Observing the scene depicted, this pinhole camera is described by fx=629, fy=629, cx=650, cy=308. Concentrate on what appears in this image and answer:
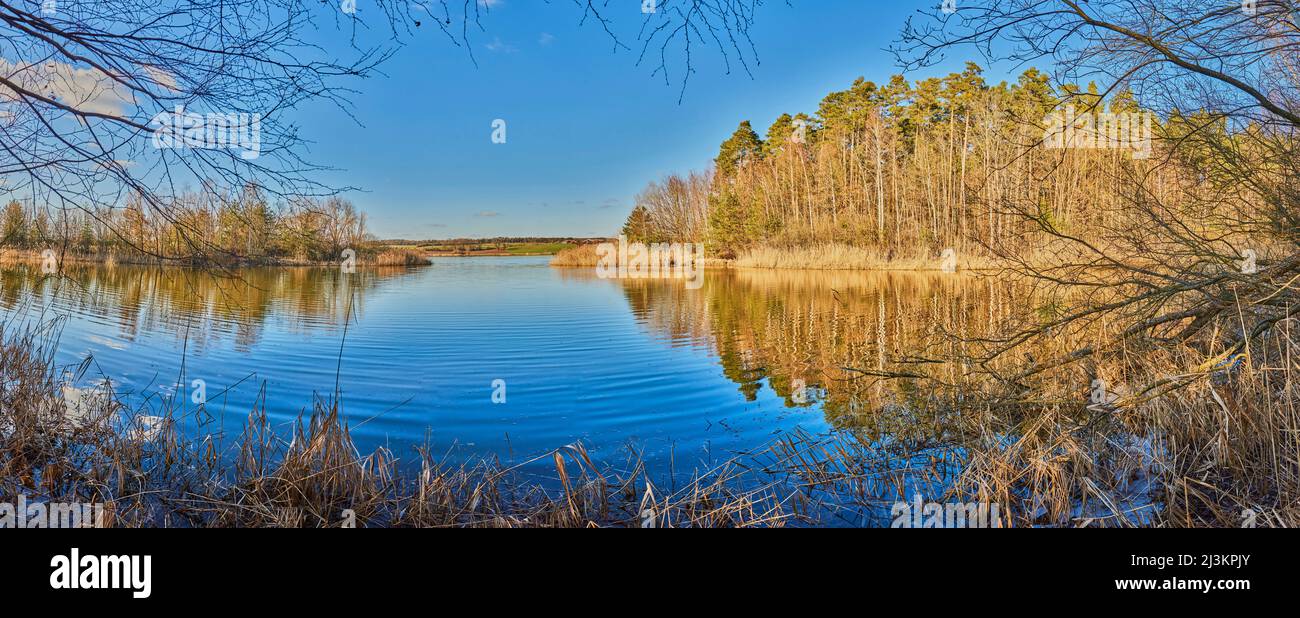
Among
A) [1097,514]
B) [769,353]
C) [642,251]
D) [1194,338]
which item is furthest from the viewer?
[642,251]

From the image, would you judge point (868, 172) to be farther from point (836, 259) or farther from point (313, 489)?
point (313, 489)

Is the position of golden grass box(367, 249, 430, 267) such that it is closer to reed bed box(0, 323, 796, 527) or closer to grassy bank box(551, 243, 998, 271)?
grassy bank box(551, 243, 998, 271)

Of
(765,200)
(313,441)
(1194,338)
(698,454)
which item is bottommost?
(698,454)

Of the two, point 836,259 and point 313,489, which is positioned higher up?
point 836,259

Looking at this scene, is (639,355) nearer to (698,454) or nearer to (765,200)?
(698,454)

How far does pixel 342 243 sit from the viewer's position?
3825 cm

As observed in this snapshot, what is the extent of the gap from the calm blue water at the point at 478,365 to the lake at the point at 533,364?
40 millimetres

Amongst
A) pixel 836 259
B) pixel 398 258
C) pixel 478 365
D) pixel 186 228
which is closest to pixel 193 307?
pixel 478 365

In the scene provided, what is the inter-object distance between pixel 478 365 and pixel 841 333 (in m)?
6.12

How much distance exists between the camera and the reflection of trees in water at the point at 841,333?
21.8 feet

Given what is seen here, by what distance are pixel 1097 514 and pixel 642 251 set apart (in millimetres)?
47663

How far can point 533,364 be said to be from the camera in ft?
29.9

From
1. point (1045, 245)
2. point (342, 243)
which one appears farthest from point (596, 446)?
point (342, 243)
